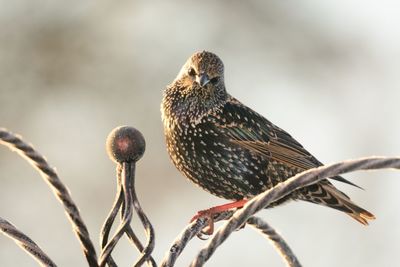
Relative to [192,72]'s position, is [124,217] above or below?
below

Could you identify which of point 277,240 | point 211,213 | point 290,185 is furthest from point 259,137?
point 290,185

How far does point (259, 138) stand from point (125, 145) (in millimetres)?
1452

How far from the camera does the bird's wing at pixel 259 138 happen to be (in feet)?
10.6

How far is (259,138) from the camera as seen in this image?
3330mm

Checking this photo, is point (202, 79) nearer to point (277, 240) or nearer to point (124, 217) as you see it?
point (277, 240)

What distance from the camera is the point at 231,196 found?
3.18m

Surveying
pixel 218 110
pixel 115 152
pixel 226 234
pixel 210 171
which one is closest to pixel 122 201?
pixel 115 152

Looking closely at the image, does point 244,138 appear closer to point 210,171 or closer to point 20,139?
point 210,171

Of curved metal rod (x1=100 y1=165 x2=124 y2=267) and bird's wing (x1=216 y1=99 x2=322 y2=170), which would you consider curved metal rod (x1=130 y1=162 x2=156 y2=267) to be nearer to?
curved metal rod (x1=100 y1=165 x2=124 y2=267)

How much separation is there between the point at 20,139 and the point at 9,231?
217mm

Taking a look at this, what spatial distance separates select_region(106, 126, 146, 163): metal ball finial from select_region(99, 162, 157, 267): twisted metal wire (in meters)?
0.03

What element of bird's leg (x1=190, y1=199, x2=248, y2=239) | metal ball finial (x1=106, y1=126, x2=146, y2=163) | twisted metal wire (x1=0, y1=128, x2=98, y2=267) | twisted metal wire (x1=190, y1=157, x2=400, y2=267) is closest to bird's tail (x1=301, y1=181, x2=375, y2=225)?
bird's leg (x1=190, y1=199, x2=248, y2=239)

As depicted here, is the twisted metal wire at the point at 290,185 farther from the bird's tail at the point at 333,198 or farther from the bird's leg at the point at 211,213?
the bird's tail at the point at 333,198

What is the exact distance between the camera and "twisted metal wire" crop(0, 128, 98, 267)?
5.95ft
